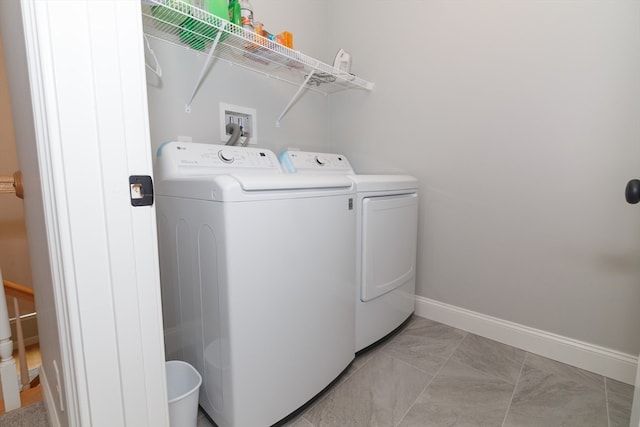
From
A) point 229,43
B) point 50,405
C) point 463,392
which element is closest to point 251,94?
point 229,43

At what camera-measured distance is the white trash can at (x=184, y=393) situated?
0.94 metres

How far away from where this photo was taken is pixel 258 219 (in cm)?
96

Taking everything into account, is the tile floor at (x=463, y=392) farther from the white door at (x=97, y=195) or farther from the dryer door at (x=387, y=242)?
the white door at (x=97, y=195)

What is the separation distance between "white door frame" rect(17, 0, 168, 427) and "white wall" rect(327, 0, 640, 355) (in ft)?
5.34

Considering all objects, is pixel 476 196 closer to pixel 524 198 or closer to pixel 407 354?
pixel 524 198

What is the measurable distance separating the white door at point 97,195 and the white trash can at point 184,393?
0.34 m

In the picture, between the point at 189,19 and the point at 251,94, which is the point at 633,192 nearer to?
the point at 189,19

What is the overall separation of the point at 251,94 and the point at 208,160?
684mm

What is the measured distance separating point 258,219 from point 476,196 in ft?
4.31

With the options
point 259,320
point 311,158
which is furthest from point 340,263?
point 311,158

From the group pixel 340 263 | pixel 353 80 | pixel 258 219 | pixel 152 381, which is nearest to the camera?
pixel 152 381

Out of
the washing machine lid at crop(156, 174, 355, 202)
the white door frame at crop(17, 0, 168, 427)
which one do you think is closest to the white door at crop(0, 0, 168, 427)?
the white door frame at crop(17, 0, 168, 427)

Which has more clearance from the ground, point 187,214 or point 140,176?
point 140,176

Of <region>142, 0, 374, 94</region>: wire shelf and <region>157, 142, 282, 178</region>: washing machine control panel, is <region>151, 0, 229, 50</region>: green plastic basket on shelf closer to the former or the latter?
<region>142, 0, 374, 94</region>: wire shelf
